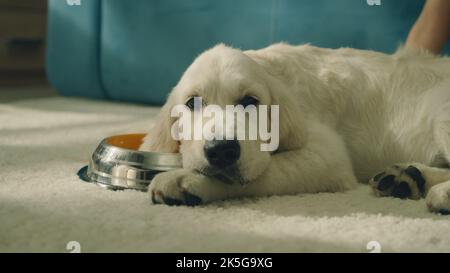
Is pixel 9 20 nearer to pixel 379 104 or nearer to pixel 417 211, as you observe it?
pixel 379 104

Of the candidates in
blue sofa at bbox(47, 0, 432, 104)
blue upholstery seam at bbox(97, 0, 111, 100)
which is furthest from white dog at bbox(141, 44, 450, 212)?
blue upholstery seam at bbox(97, 0, 111, 100)

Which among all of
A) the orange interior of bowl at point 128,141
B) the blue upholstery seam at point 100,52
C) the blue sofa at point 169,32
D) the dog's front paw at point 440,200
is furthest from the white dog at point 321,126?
the blue upholstery seam at point 100,52

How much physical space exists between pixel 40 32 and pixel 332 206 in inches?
279

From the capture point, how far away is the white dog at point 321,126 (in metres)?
2.13

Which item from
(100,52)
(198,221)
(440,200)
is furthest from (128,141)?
(100,52)

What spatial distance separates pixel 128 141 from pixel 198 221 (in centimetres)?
114

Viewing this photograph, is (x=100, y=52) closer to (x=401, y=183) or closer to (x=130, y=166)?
(x=130, y=166)

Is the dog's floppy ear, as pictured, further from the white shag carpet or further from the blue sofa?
the blue sofa

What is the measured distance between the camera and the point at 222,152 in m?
2.06

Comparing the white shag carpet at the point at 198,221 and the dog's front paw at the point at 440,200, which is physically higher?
the dog's front paw at the point at 440,200

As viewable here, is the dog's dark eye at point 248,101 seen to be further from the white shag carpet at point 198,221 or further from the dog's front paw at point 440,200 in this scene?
the dog's front paw at point 440,200

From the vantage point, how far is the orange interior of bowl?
2795 mm

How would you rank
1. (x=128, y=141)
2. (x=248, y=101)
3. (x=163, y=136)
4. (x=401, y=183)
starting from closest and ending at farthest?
(x=401, y=183)
(x=248, y=101)
(x=163, y=136)
(x=128, y=141)

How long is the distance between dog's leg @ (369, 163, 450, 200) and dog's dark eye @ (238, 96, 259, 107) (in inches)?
23.3
